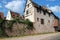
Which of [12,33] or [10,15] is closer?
[12,33]

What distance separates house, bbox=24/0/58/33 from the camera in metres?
49.8

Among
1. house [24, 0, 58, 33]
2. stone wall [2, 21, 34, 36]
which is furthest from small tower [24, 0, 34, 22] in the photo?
stone wall [2, 21, 34, 36]

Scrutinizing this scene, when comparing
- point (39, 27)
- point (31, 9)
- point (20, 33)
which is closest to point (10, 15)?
point (31, 9)

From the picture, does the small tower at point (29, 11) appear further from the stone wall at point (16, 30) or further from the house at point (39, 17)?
the stone wall at point (16, 30)

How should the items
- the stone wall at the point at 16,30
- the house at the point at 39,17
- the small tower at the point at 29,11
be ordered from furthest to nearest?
the small tower at the point at 29,11, the house at the point at 39,17, the stone wall at the point at 16,30

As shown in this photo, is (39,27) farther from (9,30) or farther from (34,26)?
(9,30)

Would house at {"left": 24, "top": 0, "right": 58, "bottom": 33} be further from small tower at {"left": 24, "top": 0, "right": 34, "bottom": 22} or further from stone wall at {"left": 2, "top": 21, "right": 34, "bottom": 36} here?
stone wall at {"left": 2, "top": 21, "right": 34, "bottom": 36}

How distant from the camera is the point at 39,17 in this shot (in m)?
51.6

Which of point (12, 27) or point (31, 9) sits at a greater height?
point (31, 9)

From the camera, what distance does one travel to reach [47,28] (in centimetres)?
5366

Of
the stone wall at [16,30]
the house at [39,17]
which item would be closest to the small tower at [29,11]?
the house at [39,17]

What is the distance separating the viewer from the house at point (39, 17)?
163ft

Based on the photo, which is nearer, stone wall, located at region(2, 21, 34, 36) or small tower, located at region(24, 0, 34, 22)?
Result: stone wall, located at region(2, 21, 34, 36)

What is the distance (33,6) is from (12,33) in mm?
14721
